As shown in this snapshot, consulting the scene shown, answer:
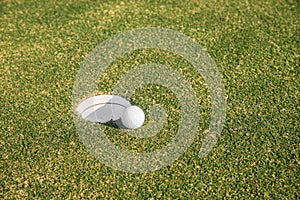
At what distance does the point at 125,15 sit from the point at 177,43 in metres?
1.45

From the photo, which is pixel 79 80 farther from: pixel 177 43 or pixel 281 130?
pixel 281 130

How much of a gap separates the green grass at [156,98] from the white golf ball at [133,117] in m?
0.28

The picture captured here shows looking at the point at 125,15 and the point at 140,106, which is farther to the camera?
the point at 125,15

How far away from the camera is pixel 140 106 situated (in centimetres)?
600

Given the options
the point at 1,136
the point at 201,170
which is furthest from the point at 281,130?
the point at 1,136

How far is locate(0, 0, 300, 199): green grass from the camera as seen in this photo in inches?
206

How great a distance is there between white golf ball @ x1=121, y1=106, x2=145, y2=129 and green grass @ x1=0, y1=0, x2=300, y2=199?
0.28 meters

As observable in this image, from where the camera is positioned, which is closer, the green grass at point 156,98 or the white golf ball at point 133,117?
the green grass at point 156,98

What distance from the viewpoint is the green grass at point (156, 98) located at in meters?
5.23

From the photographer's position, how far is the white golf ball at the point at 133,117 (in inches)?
217

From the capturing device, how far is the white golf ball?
5.50m

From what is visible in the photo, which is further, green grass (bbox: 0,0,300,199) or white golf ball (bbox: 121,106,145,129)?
white golf ball (bbox: 121,106,145,129)

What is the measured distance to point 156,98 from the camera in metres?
6.13

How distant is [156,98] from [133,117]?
82 cm
